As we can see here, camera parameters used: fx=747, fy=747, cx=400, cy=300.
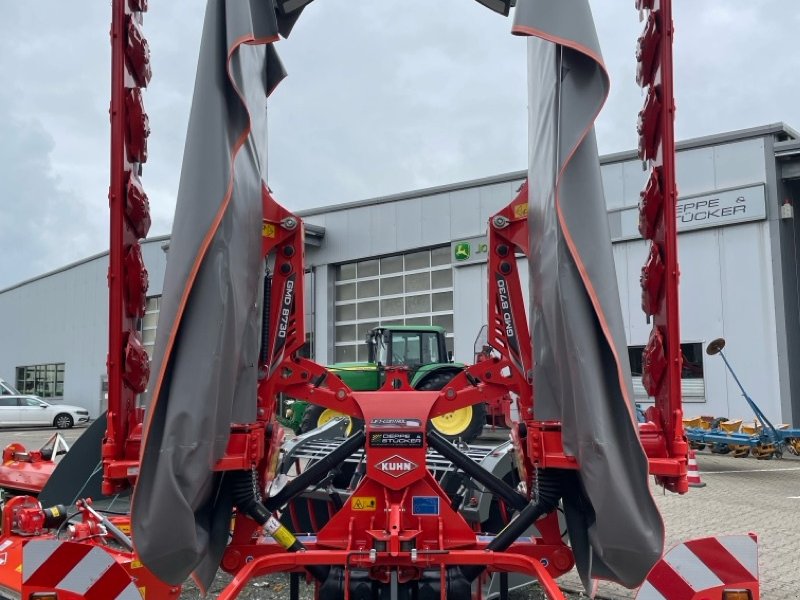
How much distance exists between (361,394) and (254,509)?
2.61 feet

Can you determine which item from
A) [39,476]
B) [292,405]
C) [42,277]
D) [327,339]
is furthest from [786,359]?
[42,277]

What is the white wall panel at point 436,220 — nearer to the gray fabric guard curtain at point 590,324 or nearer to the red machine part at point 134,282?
the red machine part at point 134,282

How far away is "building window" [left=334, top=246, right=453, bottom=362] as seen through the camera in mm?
21062

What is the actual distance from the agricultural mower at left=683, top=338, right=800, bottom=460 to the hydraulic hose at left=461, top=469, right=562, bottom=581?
1150cm

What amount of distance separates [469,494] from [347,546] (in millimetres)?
1307

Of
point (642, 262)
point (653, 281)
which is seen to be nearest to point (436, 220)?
point (642, 262)

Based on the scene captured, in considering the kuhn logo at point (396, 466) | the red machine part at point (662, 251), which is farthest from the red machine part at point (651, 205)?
the kuhn logo at point (396, 466)

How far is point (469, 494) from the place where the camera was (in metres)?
4.23

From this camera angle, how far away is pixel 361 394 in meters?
3.59

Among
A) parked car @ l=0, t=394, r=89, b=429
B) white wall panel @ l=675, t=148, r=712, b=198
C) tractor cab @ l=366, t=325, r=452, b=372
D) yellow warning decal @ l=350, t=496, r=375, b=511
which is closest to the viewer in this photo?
yellow warning decal @ l=350, t=496, r=375, b=511

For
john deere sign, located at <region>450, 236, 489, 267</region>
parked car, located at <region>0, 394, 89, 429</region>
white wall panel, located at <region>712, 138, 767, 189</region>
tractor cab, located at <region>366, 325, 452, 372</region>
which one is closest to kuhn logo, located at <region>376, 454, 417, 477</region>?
tractor cab, located at <region>366, 325, 452, 372</region>

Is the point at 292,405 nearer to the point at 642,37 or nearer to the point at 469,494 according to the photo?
the point at 469,494

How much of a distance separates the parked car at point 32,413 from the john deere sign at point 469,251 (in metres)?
15.4

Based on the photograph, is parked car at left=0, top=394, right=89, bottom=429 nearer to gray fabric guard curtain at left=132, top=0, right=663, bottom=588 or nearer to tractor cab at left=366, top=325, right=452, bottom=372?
tractor cab at left=366, top=325, right=452, bottom=372
